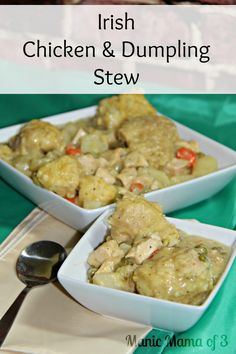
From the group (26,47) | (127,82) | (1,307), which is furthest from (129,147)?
(26,47)

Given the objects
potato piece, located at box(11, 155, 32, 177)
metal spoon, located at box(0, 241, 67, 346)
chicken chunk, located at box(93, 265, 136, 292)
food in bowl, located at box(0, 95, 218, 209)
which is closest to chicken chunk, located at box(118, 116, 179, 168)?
food in bowl, located at box(0, 95, 218, 209)

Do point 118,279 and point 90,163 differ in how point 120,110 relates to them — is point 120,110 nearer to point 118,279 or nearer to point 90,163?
point 90,163

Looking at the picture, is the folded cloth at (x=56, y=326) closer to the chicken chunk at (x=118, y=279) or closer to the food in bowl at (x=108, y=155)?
the chicken chunk at (x=118, y=279)

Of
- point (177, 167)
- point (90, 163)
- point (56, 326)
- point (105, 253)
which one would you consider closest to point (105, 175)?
point (90, 163)

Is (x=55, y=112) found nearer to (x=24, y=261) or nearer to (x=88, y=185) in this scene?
(x=88, y=185)

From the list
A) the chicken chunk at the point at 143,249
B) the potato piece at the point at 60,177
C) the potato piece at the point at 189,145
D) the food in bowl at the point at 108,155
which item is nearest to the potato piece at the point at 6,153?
the food in bowl at the point at 108,155
